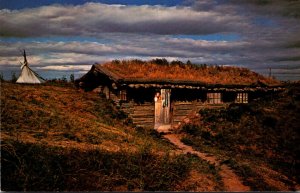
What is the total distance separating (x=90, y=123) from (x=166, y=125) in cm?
544

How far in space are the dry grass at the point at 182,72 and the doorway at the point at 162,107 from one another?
2.83ft

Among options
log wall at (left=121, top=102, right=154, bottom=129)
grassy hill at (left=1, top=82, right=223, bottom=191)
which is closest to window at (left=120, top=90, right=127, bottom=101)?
log wall at (left=121, top=102, right=154, bottom=129)

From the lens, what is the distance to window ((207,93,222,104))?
68.3ft

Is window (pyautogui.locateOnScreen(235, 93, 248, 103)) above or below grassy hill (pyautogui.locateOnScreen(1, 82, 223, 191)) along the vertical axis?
above

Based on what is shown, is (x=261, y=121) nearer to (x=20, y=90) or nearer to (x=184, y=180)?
(x=184, y=180)

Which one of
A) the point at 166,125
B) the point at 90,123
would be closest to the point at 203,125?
the point at 166,125

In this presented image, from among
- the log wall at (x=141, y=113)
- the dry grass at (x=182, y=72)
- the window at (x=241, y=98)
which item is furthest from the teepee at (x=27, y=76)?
the window at (x=241, y=98)

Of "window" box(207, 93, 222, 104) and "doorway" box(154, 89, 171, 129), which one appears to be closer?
"doorway" box(154, 89, 171, 129)

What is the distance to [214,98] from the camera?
21.0 meters

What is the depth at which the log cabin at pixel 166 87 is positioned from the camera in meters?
18.4

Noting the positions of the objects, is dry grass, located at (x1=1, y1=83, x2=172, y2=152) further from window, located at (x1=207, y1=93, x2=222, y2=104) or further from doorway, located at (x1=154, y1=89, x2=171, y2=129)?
window, located at (x1=207, y1=93, x2=222, y2=104)

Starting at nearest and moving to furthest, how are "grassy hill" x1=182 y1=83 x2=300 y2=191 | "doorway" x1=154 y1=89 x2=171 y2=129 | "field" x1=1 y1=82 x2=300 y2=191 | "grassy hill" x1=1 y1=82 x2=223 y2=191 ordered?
"grassy hill" x1=1 y1=82 x2=223 y2=191, "field" x1=1 y1=82 x2=300 y2=191, "grassy hill" x1=182 y1=83 x2=300 y2=191, "doorway" x1=154 y1=89 x2=171 y2=129

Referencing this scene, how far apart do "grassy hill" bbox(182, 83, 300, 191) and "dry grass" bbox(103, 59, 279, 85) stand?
1.97m

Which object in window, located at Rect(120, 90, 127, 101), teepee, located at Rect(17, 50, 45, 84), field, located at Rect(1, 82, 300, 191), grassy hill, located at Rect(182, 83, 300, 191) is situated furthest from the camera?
teepee, located at Rect(17, 50, 45, 84)
